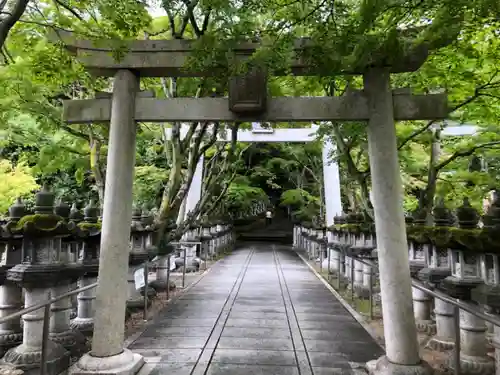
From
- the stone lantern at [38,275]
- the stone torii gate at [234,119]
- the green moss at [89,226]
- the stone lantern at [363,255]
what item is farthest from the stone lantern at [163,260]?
the stone lantern at [363,255]

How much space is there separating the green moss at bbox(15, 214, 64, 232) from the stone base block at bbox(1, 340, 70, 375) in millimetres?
1403

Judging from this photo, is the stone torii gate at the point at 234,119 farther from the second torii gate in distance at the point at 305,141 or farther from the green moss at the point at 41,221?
the second torii gate in distance at the point at 305,141

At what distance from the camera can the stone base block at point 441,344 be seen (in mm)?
5715

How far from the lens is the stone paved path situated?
5172 millimetres

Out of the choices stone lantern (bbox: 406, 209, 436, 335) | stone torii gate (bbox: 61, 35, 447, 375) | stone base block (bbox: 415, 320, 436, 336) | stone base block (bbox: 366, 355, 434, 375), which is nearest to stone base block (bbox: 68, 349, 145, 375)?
stone torii gate (bbox: 61, 35, 447, 375)

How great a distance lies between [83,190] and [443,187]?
659 inches

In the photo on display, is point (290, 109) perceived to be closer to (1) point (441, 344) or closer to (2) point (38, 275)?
(2) point (38, 275)

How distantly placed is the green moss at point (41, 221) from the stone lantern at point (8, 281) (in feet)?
0.37

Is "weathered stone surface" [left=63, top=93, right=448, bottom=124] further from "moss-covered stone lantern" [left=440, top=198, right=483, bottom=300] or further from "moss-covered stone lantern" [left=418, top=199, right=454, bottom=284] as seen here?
"moss-covered stone lantern" [left=418, top=199, right=454, bottom=284]

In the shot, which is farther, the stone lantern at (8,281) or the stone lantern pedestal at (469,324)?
the stone lantern at (8,281)

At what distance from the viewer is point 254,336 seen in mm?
6430

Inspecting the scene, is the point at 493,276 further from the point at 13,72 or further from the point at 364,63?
the point at 13,72

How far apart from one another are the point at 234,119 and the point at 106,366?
3290mm

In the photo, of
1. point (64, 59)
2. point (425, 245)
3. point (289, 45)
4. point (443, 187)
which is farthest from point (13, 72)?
point (443, 187)
